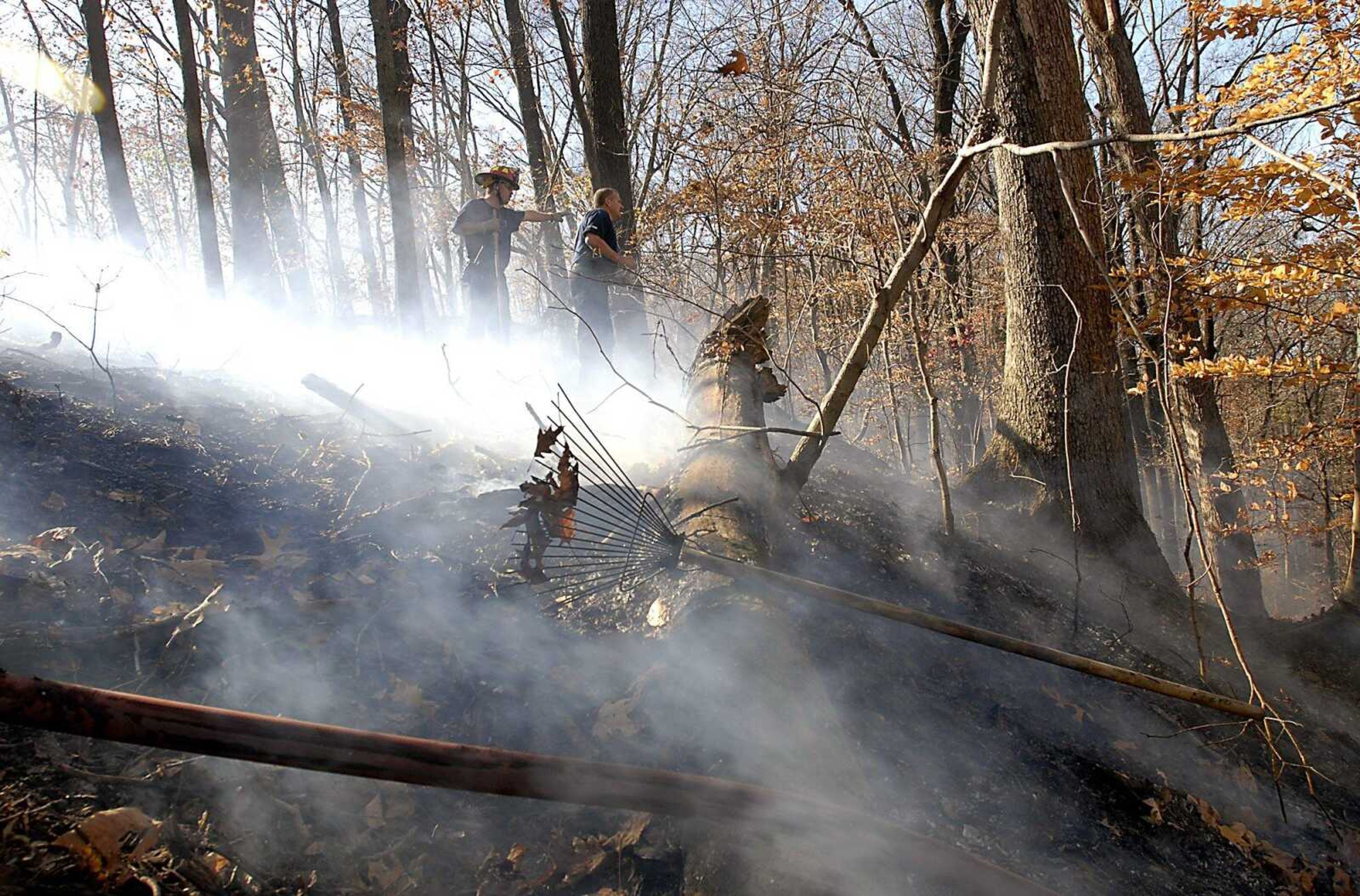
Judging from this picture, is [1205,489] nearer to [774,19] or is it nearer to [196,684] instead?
[196,684]

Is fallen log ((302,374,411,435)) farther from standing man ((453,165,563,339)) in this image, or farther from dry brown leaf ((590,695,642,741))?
dry brown leaf ((590,695,642,741))

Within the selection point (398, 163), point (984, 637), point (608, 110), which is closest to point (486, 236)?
point (398, 163)

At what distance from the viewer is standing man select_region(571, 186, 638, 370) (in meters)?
6.36

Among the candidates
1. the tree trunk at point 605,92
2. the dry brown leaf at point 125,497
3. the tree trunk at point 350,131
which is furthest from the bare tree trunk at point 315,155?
the dry brown leaf at point 125,497

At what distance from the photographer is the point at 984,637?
8.22 feet

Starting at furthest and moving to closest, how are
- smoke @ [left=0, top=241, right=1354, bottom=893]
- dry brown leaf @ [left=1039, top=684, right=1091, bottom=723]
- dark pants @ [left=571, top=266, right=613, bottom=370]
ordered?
1. dark pants @ [left=571, top=266, right=613, bottom=370]
2. dry brown leaf @ [left=1039, top=684, right=1091, bottom=723]
3. smoke @ [left=0, top=241, right=1354, bottom=893]

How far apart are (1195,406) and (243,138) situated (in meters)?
10.9

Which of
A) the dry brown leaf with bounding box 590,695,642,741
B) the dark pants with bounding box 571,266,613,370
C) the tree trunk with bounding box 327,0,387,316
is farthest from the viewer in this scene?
the tree trunk with bounding box 327,0,387,316

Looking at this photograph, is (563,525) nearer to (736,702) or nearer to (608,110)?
(736,702)

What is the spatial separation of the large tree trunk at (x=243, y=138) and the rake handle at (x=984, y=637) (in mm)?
8874

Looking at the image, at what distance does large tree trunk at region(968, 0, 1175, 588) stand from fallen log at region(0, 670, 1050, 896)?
11.2 feet

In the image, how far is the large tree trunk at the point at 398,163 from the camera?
7336 millimetres

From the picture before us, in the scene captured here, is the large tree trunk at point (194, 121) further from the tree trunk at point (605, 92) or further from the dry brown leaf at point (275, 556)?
the dry brown leaf at point (275, 556)

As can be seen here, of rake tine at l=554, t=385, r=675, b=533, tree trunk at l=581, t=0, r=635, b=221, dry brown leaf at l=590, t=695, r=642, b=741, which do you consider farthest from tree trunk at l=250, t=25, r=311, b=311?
dry brown leaf at l=590, t=695, r=642, b=741
